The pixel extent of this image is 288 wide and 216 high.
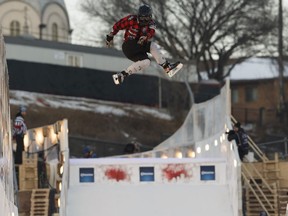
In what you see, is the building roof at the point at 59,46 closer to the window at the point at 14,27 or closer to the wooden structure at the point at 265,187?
the window at the point at 14,27

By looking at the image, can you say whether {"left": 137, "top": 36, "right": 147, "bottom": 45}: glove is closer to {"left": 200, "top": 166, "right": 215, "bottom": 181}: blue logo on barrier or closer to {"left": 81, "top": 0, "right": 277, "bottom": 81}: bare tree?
{"left": 200, "top": 166, "right": 215, "bottom": 181}: blue logo on barrier

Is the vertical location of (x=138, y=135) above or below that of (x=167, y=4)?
below

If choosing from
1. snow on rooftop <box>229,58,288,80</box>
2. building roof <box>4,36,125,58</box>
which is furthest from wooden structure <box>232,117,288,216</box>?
snow on rooftop <box>229,58,288,80</box>

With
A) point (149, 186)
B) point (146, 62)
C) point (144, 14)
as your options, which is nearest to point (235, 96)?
point (149, 186)

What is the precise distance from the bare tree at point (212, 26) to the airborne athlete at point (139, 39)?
45.9 m

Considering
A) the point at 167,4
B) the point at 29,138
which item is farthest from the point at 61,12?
the point at 29,138

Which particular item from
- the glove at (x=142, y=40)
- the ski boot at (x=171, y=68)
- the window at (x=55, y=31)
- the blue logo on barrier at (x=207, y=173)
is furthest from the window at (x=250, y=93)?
the glove at (x=142, y=40)

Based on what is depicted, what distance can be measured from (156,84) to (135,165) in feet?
133

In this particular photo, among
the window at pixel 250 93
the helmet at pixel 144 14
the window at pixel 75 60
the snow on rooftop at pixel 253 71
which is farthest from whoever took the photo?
the snow on rooftop at pixel 253 71

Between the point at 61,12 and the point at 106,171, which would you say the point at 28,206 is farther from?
the point at 61,12

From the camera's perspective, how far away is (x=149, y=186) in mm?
24281

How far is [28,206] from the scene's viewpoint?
26578mm

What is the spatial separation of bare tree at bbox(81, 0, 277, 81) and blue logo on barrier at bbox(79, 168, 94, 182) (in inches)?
1548

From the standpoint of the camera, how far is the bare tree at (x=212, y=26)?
211 feet
